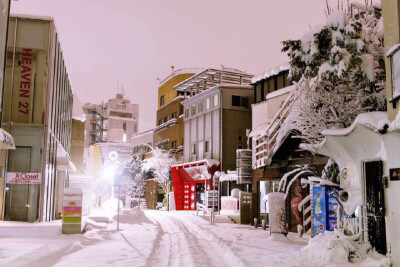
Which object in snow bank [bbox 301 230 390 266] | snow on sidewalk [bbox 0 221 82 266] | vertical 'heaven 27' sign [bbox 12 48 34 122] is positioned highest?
vertical 'heaven 27' sign [bbox 12 48 34 122]

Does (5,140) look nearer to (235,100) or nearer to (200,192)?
(235,100)

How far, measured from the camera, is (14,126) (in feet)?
78.7

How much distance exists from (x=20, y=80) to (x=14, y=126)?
99.7 inches

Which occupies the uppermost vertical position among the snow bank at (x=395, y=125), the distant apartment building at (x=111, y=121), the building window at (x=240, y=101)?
the distant apartment building at (x=111, y=121)

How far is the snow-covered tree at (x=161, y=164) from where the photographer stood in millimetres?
49656

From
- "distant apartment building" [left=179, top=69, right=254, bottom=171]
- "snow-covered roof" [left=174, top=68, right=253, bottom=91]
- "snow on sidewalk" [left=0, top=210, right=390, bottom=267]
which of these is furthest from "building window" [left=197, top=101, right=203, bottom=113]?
"snow on sidewalk" [left=0, top=210, right=390, bottom=267]

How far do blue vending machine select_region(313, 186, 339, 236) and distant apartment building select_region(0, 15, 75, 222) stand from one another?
15.1m

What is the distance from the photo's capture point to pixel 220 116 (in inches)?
1534

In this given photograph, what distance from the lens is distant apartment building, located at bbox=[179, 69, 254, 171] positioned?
39.0 metres

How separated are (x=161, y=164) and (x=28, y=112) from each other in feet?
87.6

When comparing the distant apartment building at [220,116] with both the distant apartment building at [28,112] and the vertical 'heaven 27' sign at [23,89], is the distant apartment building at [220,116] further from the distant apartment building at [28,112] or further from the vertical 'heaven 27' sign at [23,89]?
the vertical 'heaven 27' sign at [23,89]

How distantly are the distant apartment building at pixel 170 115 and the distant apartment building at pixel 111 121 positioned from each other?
40440mm

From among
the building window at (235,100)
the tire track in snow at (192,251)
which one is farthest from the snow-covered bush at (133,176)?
the tire track in snow at (192,251)

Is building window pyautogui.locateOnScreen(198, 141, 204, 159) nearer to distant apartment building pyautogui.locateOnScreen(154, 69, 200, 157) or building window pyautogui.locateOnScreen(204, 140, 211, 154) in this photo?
building window pyautogui.locateOnScreen(204, 140, 211, 154)
